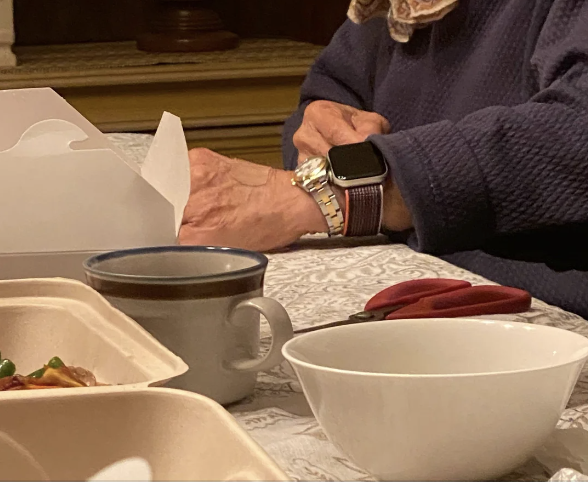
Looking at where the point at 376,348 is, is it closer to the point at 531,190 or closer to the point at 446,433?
the point at 446,433

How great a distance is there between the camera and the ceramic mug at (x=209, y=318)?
506mm

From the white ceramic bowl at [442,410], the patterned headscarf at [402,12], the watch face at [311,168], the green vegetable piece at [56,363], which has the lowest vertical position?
the watch face at [311,168]

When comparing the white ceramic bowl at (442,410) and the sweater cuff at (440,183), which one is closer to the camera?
the white ceramic bowl at (442,410)

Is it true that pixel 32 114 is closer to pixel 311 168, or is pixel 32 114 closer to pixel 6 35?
pixel 311 168

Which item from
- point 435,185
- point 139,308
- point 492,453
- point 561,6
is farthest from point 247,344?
point 561,6

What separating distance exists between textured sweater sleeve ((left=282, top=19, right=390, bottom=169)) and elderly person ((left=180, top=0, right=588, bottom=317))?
0.16ft

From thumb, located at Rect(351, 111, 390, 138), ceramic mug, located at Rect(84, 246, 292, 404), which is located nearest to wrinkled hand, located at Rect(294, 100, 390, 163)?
thumb, located at Rect(351, 111, 390, 138)

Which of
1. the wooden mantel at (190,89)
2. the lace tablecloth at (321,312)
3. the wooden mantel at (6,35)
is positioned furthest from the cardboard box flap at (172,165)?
the wooden mantel at (6,35)

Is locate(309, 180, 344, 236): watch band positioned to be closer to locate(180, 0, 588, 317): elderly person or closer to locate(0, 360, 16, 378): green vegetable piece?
locate(180, 0, 588, 317): elderly person

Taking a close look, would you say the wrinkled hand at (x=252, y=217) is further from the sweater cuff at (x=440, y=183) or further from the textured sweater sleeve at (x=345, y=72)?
the textured sweater sleeve at (x=345, y=72)

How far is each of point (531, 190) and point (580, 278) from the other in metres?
0.09

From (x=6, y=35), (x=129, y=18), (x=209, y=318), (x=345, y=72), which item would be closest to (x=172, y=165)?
(x=209, y=318)

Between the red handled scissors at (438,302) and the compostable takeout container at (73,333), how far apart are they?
174mm

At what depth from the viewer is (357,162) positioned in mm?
898
